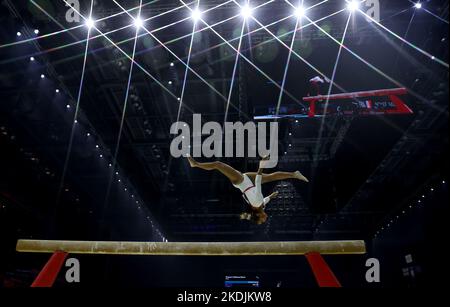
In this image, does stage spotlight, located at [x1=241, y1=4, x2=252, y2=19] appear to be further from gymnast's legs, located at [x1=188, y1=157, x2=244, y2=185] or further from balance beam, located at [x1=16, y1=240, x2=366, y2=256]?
balance beam, located at [x1=16, y1=240, x2=366, y2=256]

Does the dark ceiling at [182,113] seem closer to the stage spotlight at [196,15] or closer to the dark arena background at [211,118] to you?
the dark arena background at [211,118]

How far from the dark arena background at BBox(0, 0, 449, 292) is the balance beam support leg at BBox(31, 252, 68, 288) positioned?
0.06 ft

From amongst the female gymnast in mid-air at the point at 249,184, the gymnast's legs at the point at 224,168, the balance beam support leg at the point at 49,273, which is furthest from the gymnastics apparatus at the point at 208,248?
the gymnast's legs at the point at 224,168

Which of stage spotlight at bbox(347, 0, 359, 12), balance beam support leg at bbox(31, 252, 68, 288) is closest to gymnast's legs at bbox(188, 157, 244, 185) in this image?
balance beam support leg at bbox(31, 252, 68, 288)

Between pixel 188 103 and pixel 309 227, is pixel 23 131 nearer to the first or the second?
pixel 188 103

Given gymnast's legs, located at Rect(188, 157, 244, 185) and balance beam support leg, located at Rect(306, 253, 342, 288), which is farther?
gymnast's legs, located at Rect(188, 157, 244, 185)

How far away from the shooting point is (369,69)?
323 inches

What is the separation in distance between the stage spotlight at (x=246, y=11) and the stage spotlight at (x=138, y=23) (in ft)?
6.50

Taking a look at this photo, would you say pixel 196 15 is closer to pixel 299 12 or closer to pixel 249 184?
pixel 299 12

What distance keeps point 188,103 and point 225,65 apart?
1974 millimetres

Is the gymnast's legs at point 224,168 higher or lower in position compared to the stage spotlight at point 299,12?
lower

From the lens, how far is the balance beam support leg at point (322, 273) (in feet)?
11.0

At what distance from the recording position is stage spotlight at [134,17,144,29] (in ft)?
23.1
